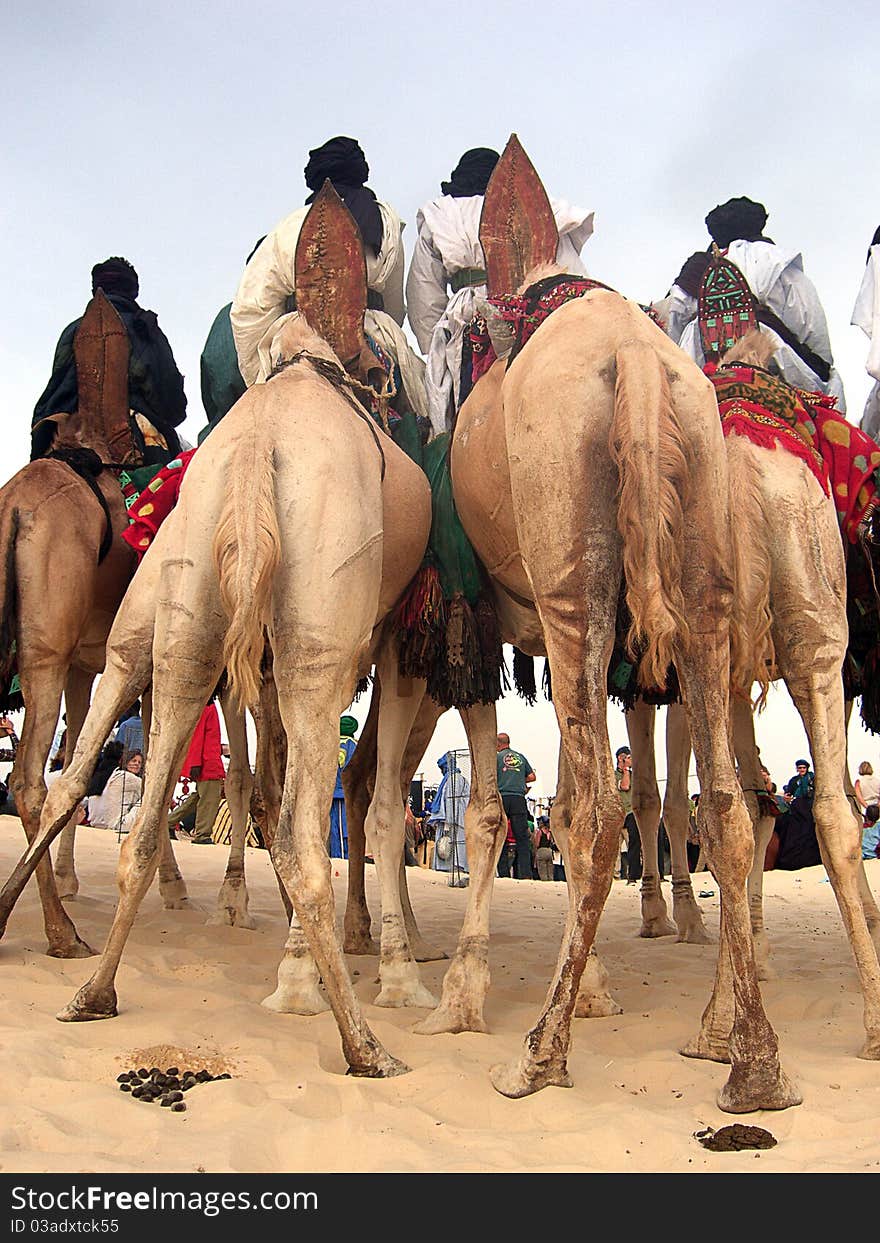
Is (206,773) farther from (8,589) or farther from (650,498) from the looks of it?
(650,498)

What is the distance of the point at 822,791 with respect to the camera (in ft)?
15.2

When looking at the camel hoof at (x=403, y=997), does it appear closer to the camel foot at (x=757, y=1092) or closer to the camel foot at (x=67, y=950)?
the camel foot at (x=67, y=950)

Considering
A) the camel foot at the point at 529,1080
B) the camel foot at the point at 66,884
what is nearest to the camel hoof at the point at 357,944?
the camel foot at the point at 66,884

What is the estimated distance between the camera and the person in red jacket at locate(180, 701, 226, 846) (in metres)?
14.2

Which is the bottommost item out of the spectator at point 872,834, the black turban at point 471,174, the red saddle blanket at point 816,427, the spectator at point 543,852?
the spectator at point 543,852

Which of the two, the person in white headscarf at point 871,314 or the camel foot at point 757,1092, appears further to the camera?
the person in white headscarf at point 871,314

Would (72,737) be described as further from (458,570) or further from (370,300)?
(458,570)

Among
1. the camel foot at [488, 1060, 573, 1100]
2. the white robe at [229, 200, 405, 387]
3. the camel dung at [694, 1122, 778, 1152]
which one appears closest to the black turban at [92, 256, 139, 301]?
the white robe at [229, 200, 405, 387]

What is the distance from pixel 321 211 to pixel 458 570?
5.82ft

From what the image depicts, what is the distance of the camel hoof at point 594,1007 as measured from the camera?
5227mm

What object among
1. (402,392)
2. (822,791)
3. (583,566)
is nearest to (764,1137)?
(822,791)

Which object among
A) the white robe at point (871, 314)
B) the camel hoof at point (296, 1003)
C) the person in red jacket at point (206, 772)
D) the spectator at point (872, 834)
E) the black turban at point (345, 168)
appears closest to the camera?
the camel hoof at point (296, 1003)

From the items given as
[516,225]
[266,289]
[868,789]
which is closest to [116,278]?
[266,289]

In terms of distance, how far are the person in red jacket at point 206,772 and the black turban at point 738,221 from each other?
Result: 25.8 feet
